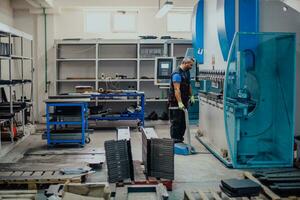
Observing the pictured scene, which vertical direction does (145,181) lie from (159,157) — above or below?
below

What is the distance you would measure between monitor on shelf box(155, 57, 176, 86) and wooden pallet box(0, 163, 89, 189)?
14.8ft

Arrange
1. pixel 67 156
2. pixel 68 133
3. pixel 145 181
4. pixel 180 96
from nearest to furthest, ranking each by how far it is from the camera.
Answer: pixel 145 181 → pixel 67 156 → pixel 180 96 → pixel 68 133

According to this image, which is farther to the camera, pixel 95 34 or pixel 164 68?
pixel 95 34

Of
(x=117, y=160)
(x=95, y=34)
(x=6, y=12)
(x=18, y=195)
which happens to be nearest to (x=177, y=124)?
(x=117, y=160)

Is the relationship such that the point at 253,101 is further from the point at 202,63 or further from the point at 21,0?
the point at 21,0

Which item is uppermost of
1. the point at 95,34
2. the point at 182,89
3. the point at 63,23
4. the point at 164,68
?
the point at 63,23

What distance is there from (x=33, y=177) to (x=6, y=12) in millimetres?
6182

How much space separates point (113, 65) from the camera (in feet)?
34.2

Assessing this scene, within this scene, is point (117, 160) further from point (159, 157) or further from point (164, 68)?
point (164, 68)

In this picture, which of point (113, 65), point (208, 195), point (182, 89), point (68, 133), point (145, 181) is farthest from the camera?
point (113, 65)

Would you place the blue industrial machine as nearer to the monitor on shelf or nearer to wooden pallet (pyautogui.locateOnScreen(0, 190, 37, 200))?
wooden pallet (pyautogui.locateOnScreen(0, 190, 37, 200))

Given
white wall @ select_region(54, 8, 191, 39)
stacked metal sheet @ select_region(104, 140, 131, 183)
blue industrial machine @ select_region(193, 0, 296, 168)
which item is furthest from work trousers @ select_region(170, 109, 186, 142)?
white wall @ select_region(54, 8, 191, 39)

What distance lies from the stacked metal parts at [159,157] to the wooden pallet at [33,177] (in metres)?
0.85

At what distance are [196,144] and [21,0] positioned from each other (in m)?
5.98
